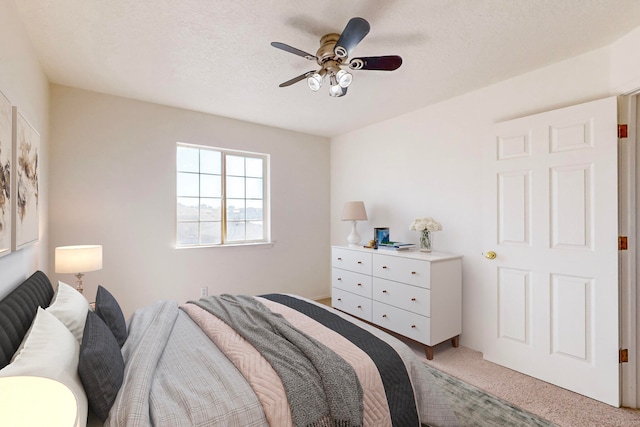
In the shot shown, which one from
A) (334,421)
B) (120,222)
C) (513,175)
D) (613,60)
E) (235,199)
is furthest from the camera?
(235,199)

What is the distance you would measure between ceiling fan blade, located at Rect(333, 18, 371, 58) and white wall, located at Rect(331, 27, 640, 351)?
5.45ft

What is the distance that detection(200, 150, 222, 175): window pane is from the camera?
368 centimetres

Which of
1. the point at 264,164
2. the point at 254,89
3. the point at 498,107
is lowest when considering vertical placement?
the point at 264,164

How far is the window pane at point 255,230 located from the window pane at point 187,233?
0.69 m

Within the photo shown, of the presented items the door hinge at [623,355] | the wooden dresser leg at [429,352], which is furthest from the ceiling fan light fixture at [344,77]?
the door hinge at [623,355]

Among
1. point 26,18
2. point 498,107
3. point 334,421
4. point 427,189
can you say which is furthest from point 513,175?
point 26,18

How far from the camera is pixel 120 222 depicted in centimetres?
306

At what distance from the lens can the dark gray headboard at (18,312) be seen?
1.10 meters

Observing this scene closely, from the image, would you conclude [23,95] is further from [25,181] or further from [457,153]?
[457,153]

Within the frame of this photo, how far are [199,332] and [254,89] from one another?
2.18 m

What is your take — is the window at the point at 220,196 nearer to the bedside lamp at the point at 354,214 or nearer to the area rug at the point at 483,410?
the bedside lamp at the point at 354,214

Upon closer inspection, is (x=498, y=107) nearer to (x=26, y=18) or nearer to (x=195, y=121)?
(x=195, y=121)

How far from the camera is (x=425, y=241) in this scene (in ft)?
10.1

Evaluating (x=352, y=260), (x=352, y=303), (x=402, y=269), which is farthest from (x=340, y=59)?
(x=352, y=303)
